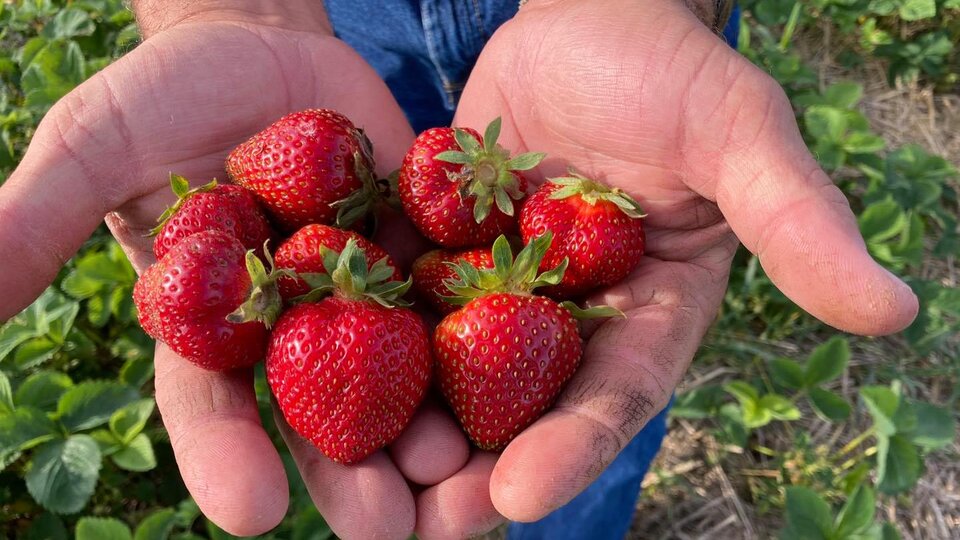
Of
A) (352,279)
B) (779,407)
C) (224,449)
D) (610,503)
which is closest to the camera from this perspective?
(224,449)

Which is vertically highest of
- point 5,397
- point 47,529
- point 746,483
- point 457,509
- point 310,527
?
point 457,509

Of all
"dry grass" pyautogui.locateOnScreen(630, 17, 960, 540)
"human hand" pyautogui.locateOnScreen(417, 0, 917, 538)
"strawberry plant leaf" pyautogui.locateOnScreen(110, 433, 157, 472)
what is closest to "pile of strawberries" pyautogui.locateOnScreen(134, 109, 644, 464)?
"human hand" pyautogui.locateOnScreen(417, 0, 917, 538)

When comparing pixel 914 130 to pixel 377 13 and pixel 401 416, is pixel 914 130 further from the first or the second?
pixel 401 416

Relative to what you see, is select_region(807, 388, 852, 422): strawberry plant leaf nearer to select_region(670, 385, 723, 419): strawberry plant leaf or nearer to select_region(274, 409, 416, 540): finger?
select_region(670, 385, 723, 419): strawberry plant leaf

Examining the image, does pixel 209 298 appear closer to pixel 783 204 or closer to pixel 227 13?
pixel 783 204

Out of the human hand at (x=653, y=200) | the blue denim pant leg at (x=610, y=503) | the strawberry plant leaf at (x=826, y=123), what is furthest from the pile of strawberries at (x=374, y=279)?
the strawberry plant leaf at (x=826, y=123)

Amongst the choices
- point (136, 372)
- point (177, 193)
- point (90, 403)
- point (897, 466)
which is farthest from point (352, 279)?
point (897, 466)
